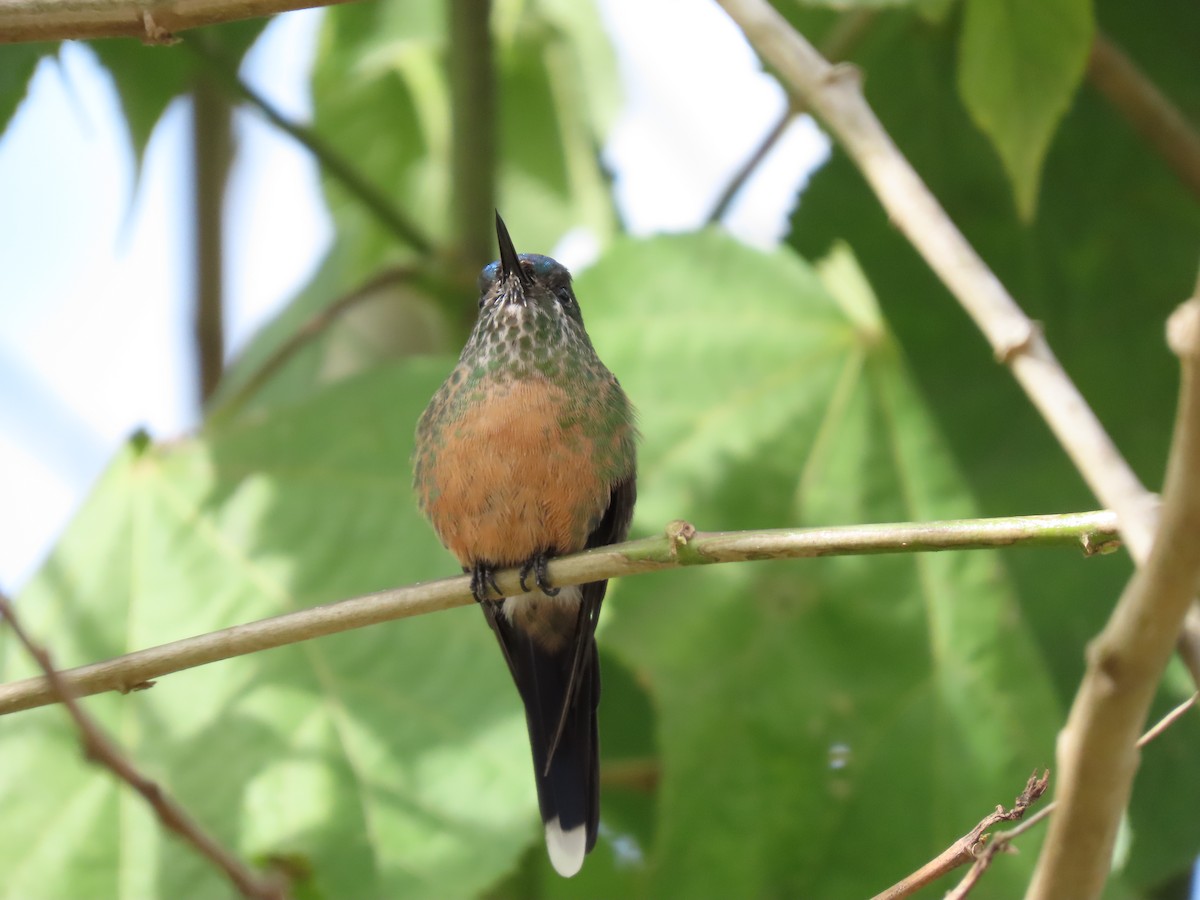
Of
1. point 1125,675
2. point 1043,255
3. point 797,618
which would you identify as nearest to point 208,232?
point 797,618

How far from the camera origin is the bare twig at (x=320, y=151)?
11.8 ft

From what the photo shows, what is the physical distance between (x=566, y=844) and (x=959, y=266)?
1950mm

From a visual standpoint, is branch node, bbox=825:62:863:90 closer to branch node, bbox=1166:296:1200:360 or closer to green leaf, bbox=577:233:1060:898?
branch node, bbox=1166:296:1200:360

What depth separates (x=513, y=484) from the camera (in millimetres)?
3348

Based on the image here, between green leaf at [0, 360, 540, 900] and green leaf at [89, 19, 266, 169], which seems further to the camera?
green leaf at [89, 19, 266, 169]

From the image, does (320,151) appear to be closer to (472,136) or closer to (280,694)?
(472,136)

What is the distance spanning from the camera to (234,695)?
3387 mm

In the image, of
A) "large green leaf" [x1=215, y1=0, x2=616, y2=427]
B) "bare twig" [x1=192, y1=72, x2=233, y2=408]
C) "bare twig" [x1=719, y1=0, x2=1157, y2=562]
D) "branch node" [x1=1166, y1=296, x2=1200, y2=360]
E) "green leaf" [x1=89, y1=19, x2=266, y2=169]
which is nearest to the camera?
"branch node" [x1=1166, y1=296, x2=1200, y2=360]

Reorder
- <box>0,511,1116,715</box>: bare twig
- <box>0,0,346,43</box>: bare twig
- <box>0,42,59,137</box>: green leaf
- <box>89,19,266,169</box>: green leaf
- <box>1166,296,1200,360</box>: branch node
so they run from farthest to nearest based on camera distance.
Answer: <box>89,19,266,169</box>: green leaf → <box>0,42,59,137</box>: green leaf → <box>0,0,346,43</box>: bare twig → <box>0,511,1116,715</box>: bare twig → <box>1166,296,1200,360</box>: branch node

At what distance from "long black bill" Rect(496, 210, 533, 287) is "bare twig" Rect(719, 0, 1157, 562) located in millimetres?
1085

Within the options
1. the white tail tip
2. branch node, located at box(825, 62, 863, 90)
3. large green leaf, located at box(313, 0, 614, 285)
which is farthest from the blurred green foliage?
large green leaf, located at box(313, 0, 614, 285)

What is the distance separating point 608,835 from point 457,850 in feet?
4.48

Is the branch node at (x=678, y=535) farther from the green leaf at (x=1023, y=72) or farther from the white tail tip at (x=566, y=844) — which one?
the white tail tip at (x=566, y=844)

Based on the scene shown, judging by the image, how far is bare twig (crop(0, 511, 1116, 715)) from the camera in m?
1.77
